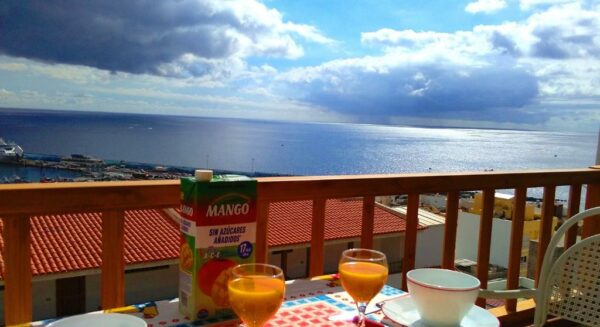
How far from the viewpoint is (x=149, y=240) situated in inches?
520

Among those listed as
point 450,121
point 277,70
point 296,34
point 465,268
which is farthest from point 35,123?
point 465,268

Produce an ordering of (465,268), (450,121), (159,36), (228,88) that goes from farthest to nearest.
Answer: (228,88) < (159,36) < (450,121) < (465,268)

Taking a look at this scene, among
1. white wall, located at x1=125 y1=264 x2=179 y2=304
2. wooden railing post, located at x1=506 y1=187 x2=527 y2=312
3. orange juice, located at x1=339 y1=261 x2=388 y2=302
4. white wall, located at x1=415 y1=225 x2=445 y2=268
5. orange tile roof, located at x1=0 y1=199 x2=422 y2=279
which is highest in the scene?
orange juice, located at x1=339 y1=261 x2=388 y2=302

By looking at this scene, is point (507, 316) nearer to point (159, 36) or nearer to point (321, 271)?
point (321, 271)

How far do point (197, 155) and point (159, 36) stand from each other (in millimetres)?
14669

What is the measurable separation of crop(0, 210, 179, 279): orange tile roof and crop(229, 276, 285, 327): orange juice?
9.55 meters

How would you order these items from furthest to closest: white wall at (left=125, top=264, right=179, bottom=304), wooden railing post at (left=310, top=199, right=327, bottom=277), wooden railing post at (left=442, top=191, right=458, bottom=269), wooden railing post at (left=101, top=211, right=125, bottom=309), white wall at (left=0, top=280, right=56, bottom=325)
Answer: white wall at (left=125, top=264, right=179, bottom=304) → white wall at (left=0, top=280, right=56, bottom=325) → wooden railing post at (left=442, top=191, right=458, bottom=269) → wooden railing post at (left=310, top=199, right=327, bottom=277) → wooden railing post at (left=101, top=211, right=125, bottom=309)

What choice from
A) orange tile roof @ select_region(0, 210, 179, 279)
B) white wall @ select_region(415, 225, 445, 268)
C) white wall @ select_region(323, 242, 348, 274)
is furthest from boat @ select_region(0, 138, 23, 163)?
white wall @ select_region(415, 225, 445, 268)

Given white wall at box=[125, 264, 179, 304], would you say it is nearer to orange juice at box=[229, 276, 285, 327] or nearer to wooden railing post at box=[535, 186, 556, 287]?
wooden railing post at box=[535, 186, 556, 287]

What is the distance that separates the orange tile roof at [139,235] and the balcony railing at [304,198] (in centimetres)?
732

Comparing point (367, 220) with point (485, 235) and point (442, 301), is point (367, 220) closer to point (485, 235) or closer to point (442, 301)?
point (485, 235)

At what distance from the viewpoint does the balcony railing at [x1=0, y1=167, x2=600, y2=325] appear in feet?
4.25

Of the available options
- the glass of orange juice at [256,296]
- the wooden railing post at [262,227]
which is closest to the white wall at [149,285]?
the wooden railing post at [262,227]

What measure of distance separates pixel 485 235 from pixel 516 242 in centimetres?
26
